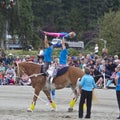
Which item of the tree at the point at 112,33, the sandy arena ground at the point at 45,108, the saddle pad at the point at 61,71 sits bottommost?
the sandy arena ground at the point at 45,108

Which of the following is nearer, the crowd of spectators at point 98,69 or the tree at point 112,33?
the crowd of spectators at point 98,69

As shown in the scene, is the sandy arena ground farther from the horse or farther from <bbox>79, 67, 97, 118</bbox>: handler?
the horse

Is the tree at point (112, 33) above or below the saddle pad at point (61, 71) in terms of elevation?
above

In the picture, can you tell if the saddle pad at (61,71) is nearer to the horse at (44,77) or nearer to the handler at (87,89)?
the horse at (44,77)

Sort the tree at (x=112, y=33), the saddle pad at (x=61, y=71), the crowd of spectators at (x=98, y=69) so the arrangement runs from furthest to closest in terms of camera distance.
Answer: the tree at (x=112, y=33)
the crowd of spectators at (x=98, y=69)
the saddle pad at (x=61, y=71)

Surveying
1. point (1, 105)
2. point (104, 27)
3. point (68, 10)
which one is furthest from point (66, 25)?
point (1, 105)

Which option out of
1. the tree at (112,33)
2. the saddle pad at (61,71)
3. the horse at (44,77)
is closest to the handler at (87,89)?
the horse at (44,77)

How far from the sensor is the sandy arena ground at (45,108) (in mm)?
17361

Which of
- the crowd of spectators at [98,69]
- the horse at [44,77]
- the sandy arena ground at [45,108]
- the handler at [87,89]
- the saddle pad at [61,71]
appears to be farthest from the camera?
the crowd of spectators at [98,69]

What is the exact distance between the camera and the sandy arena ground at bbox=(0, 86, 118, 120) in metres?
17.4

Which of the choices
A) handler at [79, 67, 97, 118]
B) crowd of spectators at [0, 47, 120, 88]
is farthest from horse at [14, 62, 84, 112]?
crowd of spectators at [0, 47, 120, 88]

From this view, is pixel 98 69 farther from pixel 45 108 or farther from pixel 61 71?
pixel 61 71

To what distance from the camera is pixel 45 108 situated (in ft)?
66.3

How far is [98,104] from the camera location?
2203cm
